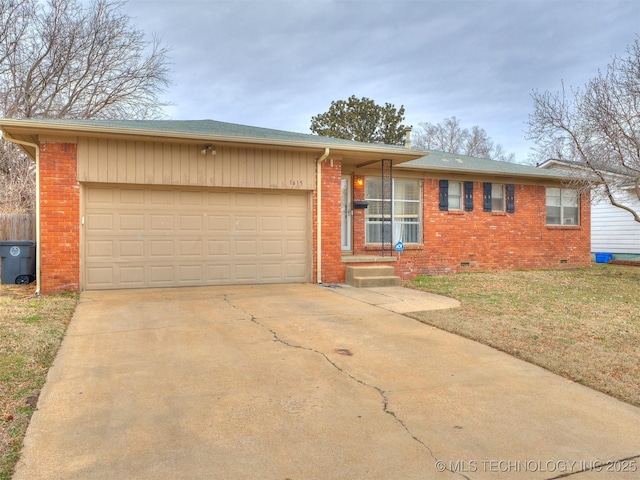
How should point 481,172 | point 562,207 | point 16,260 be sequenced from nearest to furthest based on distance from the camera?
point 16,260 → point 481,172 → point 562,207

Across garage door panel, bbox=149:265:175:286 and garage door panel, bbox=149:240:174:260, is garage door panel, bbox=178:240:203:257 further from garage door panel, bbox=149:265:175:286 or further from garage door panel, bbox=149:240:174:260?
garage door panel, bbox=149:265:175:286

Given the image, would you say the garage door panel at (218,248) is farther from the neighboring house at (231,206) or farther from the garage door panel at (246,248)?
the garage door panel at (246,248)

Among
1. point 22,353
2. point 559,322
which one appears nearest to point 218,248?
point 22,353

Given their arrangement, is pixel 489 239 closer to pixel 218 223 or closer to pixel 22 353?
pixel 218 223

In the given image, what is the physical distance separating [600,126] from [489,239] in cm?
384

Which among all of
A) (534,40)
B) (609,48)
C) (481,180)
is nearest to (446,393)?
(481,180)

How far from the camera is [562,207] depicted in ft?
44.3

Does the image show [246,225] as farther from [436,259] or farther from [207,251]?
[436,259]

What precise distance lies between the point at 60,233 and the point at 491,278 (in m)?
9.38

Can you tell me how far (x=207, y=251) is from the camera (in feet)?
28.7

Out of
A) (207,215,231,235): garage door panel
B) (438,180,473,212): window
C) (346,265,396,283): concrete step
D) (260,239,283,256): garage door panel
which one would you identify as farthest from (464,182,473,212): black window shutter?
(207,215,231,235): garage door panel

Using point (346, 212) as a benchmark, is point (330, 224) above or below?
below

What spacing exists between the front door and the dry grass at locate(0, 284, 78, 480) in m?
6.02

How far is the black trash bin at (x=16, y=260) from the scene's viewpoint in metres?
8.69
